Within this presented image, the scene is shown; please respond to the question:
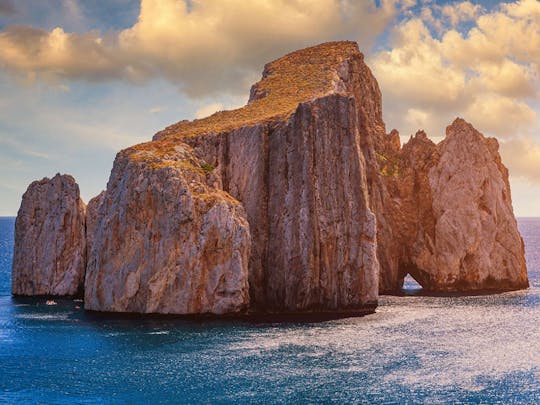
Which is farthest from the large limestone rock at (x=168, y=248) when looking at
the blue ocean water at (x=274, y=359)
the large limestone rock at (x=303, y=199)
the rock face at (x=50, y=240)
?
the rock face at (x=50, y=240)

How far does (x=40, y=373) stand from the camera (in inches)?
2323

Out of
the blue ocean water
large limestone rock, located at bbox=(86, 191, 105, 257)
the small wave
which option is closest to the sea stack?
the small wave

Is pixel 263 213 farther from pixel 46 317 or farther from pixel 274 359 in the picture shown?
pixel 274 359

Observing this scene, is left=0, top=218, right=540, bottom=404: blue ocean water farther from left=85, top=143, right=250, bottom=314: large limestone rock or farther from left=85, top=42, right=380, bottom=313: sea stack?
left=85, top=42, right=380, bottom=313: sea stack

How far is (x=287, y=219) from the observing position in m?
97.4

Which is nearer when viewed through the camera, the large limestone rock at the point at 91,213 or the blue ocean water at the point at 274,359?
the blue ocean water at the point at 274,359

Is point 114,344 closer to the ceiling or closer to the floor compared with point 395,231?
closer to the floor

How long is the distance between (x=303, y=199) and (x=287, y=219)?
386 centimetres

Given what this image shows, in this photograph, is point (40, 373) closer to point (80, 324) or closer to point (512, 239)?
point (80, 324)

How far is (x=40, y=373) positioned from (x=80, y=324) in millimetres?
24429

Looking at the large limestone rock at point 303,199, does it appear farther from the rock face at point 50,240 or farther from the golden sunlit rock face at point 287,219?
the rock face at point 50,240

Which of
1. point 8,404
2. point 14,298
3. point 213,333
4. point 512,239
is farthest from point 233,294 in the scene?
A: point 512,239

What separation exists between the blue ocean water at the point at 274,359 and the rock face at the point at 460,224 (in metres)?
30.0

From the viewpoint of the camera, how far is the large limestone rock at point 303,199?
9475cm
